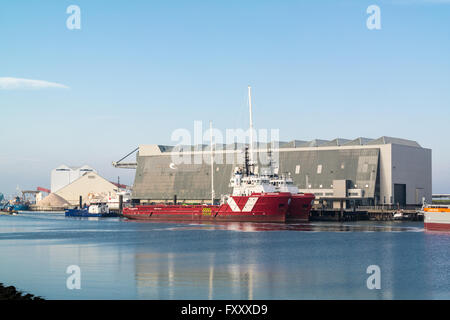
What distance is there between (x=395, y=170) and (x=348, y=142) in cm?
1153

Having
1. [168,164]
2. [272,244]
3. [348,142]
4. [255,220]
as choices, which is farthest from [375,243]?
[168,164]

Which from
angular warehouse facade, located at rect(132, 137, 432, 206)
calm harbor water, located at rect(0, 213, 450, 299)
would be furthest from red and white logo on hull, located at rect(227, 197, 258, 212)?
angular warehouse facade, located at rect(132, 137, 432, 206)

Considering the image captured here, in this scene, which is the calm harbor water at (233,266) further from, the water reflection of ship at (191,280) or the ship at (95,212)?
the ship at (95,212)

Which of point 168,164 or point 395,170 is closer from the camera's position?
point 395,170

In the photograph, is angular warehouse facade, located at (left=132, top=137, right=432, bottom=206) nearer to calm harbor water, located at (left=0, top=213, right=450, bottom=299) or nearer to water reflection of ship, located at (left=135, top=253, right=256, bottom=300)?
calm harbor water, located at (left=0, top=213, right=450, bottom=299)

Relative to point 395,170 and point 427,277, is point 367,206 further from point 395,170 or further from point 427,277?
point 427,277

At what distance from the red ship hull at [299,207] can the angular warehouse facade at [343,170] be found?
110ft

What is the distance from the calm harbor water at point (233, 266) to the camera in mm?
29234

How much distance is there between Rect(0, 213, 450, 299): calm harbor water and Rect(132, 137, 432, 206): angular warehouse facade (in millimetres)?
57750

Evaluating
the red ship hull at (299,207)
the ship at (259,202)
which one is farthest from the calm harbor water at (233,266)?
the red ship hull at (299,207)

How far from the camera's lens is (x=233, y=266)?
38.9 metres

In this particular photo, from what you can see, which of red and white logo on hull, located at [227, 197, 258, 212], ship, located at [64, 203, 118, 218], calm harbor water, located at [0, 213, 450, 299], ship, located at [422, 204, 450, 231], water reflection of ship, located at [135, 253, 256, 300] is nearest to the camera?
A: water reflection of ship, located at [135, 253, 256, 300]

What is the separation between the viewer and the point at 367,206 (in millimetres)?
117125

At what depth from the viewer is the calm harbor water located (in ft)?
95.9
